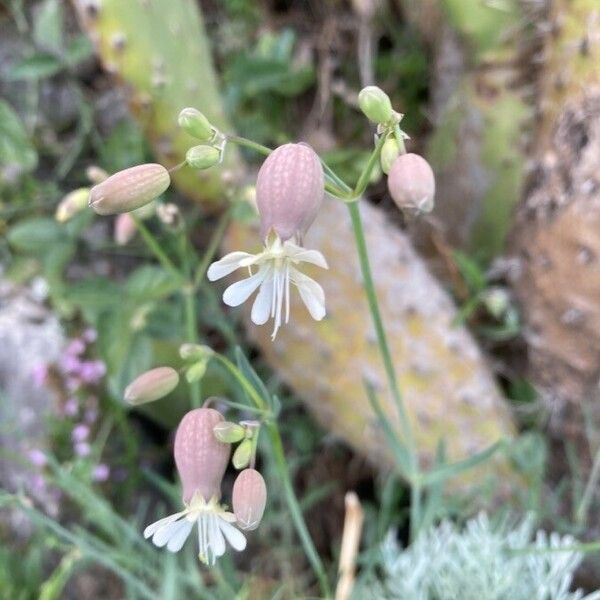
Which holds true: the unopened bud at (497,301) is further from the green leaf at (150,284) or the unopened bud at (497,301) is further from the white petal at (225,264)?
the white petal at (225,264)

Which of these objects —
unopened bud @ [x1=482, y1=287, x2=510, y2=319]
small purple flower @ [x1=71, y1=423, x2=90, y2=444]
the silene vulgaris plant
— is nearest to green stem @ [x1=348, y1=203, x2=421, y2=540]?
the silene vulgaris plant

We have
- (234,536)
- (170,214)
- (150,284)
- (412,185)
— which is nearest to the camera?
(412,185)


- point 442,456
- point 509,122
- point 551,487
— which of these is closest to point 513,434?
point 551,487

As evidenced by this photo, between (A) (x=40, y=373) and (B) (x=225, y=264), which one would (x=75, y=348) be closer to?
(A) (x=40, y=373)

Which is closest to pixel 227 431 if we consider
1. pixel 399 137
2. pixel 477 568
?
pixel 399 137

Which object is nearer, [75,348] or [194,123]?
[194,123]

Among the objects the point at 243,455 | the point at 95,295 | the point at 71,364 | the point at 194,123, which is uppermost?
the point at 194,123

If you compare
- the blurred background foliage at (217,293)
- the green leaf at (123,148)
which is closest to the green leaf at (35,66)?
the blurred background foliage at (217,293)

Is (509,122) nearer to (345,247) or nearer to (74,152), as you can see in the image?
(345,247)

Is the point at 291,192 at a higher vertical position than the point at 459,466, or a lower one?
higher
